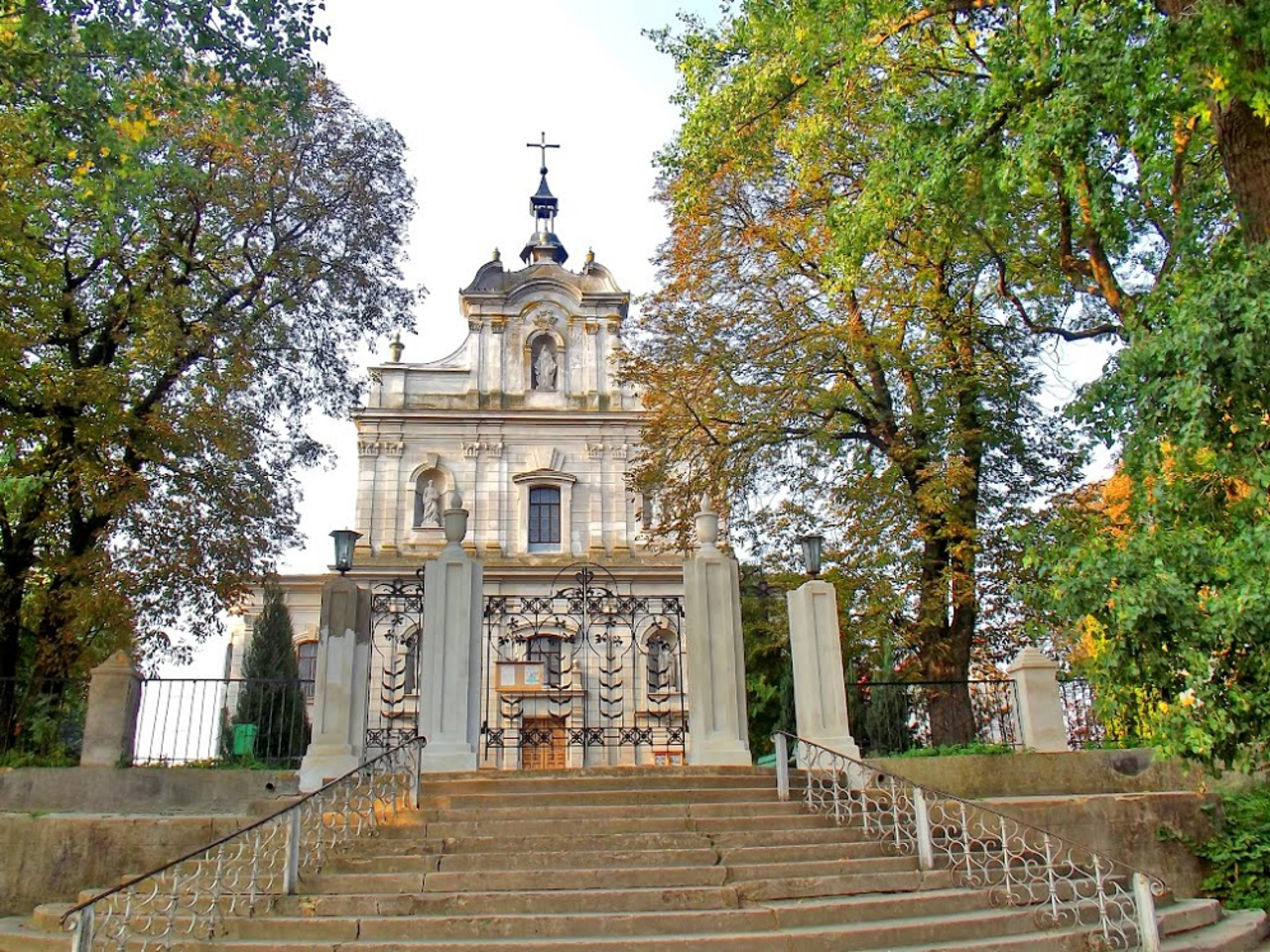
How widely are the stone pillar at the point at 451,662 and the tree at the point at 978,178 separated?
571 cm

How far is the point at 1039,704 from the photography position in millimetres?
12008

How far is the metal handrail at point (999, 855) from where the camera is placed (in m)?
7.57

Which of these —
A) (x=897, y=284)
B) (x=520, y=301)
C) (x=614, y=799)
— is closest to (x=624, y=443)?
(x=520, y=301)

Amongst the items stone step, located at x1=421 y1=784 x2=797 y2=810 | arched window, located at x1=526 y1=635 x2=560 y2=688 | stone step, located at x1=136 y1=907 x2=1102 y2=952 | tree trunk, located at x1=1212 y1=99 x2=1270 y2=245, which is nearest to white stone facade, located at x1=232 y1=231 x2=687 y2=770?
arched window, located at x1=526 y1=635 x2=560 y2=688

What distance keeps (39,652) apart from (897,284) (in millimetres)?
13337

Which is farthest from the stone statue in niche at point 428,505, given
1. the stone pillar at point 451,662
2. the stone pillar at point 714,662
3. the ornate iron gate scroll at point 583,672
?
the stone pillar at point 714,662

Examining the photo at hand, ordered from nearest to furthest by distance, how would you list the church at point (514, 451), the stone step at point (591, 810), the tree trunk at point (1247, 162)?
1. the tree trunk at point (1247, 162)
2. the stone step at point (591, 810)
3. the church at point (514, 451)

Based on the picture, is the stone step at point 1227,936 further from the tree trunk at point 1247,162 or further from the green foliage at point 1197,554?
the tree trunk at point 1247,162

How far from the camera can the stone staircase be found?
7203 millimetres

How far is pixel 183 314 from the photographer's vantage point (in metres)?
14.8

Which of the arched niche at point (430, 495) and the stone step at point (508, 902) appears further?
the arched niche at point (430, 495)

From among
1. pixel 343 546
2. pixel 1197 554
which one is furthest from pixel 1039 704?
pixel 343 546

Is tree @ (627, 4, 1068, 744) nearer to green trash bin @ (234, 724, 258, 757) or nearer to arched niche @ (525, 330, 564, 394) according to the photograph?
green trash bin @ (234, 724, 258, 757)

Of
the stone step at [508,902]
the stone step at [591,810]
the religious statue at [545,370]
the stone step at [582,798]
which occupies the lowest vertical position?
the stone step at [508,902]
